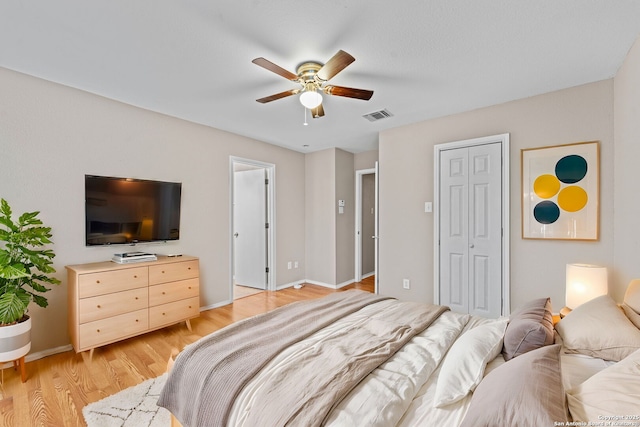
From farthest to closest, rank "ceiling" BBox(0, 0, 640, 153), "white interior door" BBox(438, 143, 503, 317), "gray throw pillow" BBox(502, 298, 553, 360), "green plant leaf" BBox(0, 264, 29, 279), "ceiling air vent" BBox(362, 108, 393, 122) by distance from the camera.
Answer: "ceiling air vent" BBox(362, 108, 393, 122) → "white interior door" BBox(438, 143, 503, 317) → "green plant leaf" BBox(0, 264, 29, 279) → "ceiling" BBox(0, 0, 640, 153) → "gray throw pillow" BBox(502, 298, 553, 360)

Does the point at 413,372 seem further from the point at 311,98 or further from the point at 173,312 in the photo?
the point at 173,312

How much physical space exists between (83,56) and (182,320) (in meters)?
2.56

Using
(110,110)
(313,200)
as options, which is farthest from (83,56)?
(313,200)

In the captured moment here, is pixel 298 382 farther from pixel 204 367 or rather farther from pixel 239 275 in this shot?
pixel 239 275

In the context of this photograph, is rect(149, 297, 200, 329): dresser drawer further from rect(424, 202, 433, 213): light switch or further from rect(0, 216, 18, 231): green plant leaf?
rect(424, 202, 433, 213): light switch

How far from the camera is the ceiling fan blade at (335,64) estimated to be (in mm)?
1779

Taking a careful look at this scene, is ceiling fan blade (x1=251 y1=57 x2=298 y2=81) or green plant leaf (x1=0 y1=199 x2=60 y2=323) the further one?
green plant leaf (x1=0 y1=199 x2=60 y2=323)

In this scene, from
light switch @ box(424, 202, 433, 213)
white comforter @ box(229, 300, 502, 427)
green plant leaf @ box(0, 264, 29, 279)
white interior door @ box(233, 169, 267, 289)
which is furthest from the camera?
white interior door @ box(233, 169, 267, 289)

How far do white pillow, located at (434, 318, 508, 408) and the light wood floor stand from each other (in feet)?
6.98

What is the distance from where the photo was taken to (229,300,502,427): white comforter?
3.18 feet

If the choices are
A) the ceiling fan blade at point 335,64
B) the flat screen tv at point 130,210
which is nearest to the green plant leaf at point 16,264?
the flat screen tv at point 130,210

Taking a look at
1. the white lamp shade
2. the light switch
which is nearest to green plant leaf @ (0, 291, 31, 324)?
the light switch

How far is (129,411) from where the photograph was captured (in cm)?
181

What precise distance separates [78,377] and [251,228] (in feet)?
9.96
